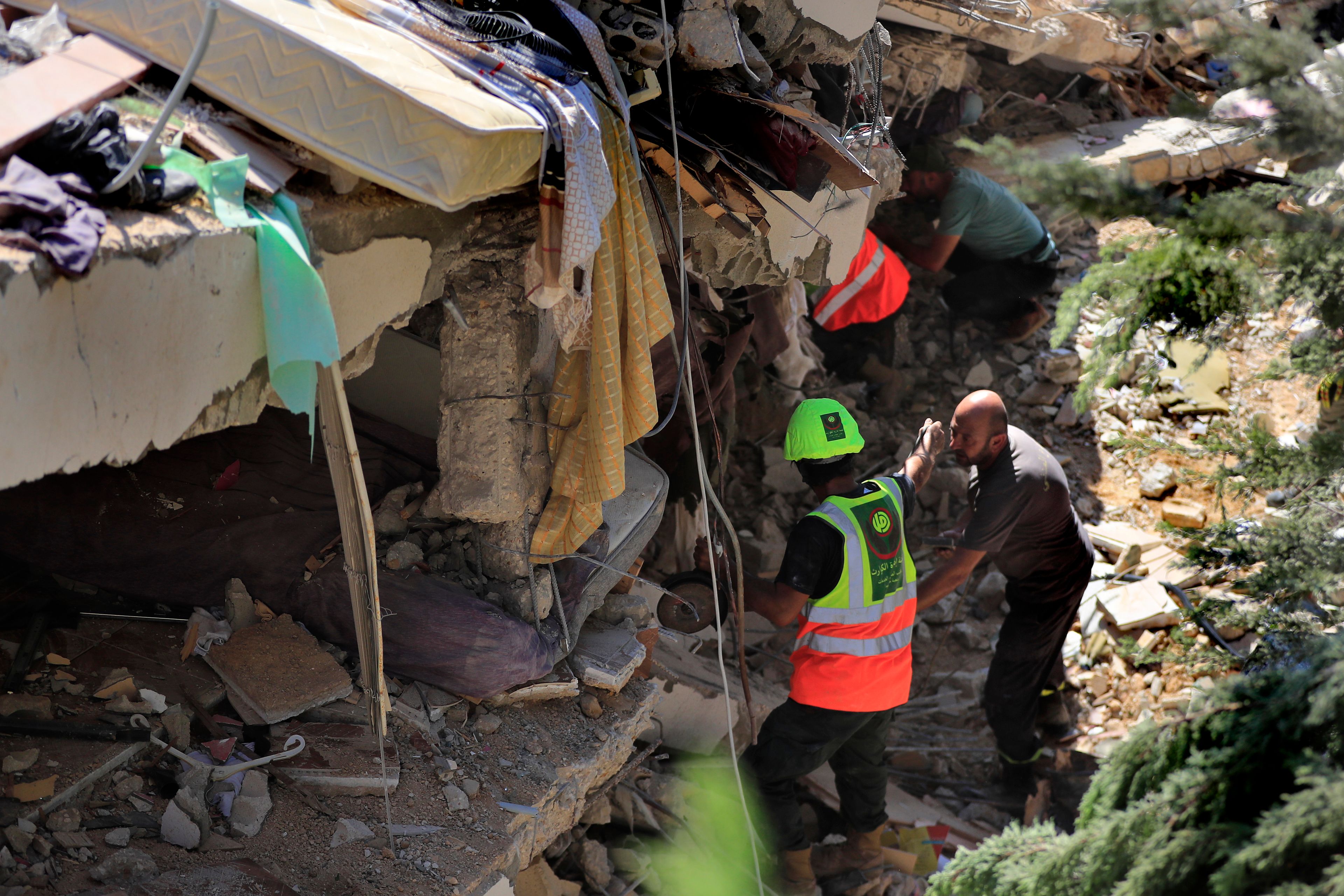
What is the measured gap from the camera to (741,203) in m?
3.83

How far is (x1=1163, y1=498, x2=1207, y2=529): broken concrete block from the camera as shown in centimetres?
670

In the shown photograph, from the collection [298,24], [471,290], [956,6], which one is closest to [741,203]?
[471,290]

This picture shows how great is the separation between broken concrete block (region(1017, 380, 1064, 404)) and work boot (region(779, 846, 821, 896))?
466 cm

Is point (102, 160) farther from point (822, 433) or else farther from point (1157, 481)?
point (1157, 481)

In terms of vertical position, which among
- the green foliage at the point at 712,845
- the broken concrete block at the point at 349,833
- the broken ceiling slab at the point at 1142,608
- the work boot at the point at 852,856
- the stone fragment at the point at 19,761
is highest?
the stone fragment at the point at 19,761

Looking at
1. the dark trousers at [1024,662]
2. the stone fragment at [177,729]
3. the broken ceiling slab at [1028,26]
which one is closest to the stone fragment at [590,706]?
the stone fragment at [177,729]

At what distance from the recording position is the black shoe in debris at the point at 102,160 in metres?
1.92

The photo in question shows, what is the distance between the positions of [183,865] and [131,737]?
494 mm

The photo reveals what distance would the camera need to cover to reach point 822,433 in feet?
13.8

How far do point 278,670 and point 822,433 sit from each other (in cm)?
244

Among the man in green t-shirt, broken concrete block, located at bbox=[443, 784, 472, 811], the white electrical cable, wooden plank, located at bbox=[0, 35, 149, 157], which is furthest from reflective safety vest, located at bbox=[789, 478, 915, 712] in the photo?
the man in green t-shirt

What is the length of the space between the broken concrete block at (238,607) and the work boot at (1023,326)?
671 cm

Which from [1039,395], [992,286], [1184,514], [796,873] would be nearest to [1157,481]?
[1184,514]

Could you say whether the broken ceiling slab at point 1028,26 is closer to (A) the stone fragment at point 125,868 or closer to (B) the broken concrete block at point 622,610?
(B) the broken concrete block at point 622,610
